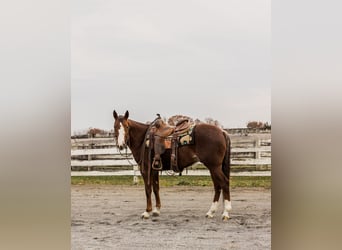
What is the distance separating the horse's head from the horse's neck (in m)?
0.04

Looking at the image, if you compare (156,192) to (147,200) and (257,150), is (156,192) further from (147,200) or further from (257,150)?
(257,150)

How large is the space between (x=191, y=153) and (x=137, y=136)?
413 millimetres

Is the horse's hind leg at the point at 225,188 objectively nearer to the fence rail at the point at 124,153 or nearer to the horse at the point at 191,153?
the horse at the point at 191,153

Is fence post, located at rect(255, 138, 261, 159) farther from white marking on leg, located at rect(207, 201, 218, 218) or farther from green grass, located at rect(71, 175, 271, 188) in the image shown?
white marking on leg, located at rect(207, 201, 218, 218)

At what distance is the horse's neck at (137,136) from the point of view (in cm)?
361

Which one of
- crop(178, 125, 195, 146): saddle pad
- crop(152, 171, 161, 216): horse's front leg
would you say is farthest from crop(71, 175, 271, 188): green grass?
crop(178, 125, 195, 146): saddle pad

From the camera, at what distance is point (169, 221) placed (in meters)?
3.61

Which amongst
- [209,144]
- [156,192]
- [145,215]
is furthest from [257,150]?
[145,215]

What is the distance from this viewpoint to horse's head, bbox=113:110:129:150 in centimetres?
360

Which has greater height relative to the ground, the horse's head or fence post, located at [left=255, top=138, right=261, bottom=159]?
the horse's head

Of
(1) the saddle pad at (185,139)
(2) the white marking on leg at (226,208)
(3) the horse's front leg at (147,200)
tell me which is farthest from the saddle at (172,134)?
(2) the white marking on leg at (226,208)

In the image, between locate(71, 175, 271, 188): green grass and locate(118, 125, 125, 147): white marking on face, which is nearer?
locate(71, 175, 271, 188): green grass
